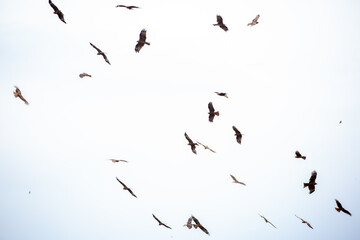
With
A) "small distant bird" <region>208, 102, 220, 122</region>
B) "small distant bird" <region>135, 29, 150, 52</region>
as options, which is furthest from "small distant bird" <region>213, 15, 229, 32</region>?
"small distant bird" <region>208, 102, 220, 122</region>

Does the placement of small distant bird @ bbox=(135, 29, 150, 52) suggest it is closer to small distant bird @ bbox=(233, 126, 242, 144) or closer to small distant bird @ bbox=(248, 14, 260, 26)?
small distant bird @ bbox=(248, 14, 260, 26)

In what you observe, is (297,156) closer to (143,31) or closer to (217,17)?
(217,17)

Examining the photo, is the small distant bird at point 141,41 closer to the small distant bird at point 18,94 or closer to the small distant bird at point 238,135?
the small distant bird at point 18,94

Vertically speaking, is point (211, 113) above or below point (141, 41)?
below

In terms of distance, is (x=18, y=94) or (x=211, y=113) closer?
(x=18, y=94)

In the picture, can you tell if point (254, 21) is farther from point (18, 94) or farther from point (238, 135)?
point (18, 94)

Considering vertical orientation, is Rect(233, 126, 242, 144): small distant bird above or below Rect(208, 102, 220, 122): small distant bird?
below

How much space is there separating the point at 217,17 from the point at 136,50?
2.87m

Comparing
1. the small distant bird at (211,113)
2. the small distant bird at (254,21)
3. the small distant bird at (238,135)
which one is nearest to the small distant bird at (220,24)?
the small distant bird at (254,21)

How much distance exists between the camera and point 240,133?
11.5 m

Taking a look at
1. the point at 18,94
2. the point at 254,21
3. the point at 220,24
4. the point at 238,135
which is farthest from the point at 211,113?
the point at 18,94

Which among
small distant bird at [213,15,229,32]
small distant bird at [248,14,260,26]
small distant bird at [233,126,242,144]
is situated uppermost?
small distant bird at [248,14,260,26]

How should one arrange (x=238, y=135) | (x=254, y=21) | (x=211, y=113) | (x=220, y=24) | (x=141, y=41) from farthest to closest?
(x=238, y=135) → (x=211, y=113) → (x=254, y=21) → (x=220, y=24) → (x=141, y=41)

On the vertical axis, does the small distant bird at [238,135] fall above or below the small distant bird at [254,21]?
below
